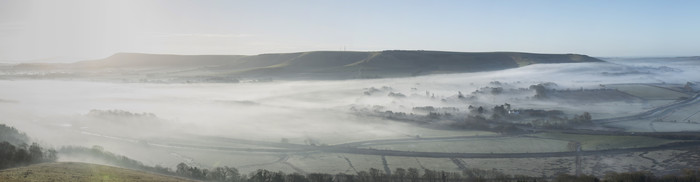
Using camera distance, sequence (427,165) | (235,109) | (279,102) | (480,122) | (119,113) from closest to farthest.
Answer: (427,165), (480,122), (119,113), (235,109), (279,102)

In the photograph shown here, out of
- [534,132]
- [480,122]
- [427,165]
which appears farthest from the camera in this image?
[480,122]

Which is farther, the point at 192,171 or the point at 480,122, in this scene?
the point at 480,122

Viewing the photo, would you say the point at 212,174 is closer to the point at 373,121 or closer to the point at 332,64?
the point at 373,121

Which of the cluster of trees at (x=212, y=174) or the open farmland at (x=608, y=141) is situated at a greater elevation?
the cluster of trees at (x=212, y=174)

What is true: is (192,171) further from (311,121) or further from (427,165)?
(311,121)

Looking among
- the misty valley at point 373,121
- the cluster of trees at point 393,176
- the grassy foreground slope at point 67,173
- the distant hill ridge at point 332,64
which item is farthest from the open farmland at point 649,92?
the grassy foreground slope at point 67,173

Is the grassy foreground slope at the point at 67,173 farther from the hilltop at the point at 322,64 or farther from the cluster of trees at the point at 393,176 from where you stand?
the hilltop at the point at 322,64

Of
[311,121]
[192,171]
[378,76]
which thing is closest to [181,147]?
[192,171]

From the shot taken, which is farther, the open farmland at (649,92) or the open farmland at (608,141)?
the open farmland at (649,92)
